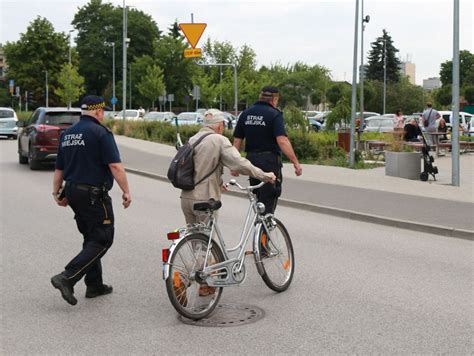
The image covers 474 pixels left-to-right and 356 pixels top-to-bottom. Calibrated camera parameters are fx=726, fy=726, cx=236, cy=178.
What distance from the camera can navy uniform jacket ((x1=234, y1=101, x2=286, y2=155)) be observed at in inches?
295

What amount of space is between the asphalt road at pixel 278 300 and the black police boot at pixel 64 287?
0.35 ft

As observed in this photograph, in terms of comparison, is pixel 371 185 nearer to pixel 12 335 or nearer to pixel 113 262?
pixel 113 262

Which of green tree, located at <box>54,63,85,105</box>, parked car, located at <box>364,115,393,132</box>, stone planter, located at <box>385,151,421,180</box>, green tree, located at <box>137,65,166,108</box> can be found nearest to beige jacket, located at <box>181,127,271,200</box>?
stone planter, located at <box>385,151,421,180</box>

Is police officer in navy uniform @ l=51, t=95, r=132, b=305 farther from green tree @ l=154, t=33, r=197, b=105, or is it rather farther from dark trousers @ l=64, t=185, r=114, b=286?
green tree @ l=154, t=33, r=197, b=105

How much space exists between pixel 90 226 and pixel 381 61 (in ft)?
359

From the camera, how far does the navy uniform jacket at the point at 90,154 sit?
20.2ft

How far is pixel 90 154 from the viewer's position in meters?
6.16

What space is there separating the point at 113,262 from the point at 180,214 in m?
3.92

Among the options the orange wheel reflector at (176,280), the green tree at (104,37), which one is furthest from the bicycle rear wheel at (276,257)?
the green tree at (104,37)

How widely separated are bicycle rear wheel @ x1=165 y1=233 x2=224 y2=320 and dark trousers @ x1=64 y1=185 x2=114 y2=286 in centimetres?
92

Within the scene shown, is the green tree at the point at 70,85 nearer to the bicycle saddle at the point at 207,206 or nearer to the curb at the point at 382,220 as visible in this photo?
the curb at the point at 382,220

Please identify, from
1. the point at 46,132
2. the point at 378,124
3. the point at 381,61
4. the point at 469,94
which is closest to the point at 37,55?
the point at 469,94

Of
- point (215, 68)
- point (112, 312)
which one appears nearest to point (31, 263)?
point (112, 312)

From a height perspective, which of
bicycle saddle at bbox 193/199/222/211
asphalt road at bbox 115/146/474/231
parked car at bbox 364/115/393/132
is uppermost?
parked car at bbox 364/115/393/132
